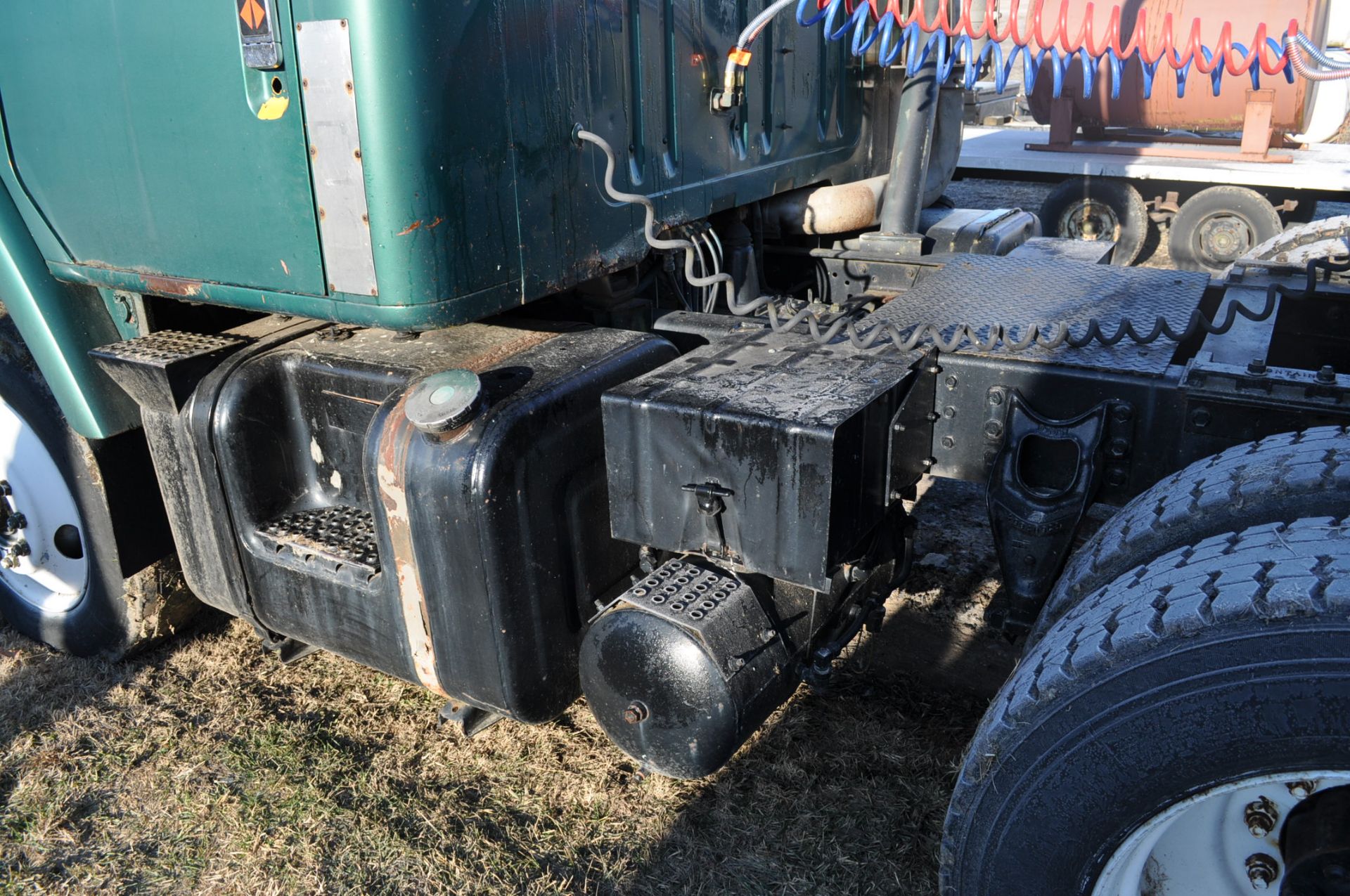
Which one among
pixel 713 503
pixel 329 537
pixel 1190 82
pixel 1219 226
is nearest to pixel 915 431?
pixel 713 503

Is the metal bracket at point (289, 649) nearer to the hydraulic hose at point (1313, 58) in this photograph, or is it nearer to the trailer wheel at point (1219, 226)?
the hydraulic hose at point (1313, 58)

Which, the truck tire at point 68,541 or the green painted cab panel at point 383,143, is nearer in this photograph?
the green painted cab panel at point 383,143

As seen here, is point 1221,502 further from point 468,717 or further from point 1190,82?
point 1190,82

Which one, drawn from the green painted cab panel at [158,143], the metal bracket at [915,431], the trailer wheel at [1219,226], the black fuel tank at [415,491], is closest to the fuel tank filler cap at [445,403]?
the black fuel tank at [415,491]

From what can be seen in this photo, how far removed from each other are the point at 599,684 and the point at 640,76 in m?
1.34

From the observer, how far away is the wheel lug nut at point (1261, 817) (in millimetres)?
1593

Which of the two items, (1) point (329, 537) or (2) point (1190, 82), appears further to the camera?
(2) point (1190, 82)

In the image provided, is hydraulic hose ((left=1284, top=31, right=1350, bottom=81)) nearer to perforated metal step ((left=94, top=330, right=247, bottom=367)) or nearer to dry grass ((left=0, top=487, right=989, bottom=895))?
dry grass ((left=0, top=487, right=989, bottom=895))

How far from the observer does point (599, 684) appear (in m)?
2.10

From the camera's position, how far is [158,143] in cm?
217

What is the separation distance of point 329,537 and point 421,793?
67 centimetres

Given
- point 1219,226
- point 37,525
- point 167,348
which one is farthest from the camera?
point 1219,226

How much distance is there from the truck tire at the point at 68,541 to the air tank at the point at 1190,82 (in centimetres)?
666

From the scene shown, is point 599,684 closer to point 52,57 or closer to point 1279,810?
point 1279,810
